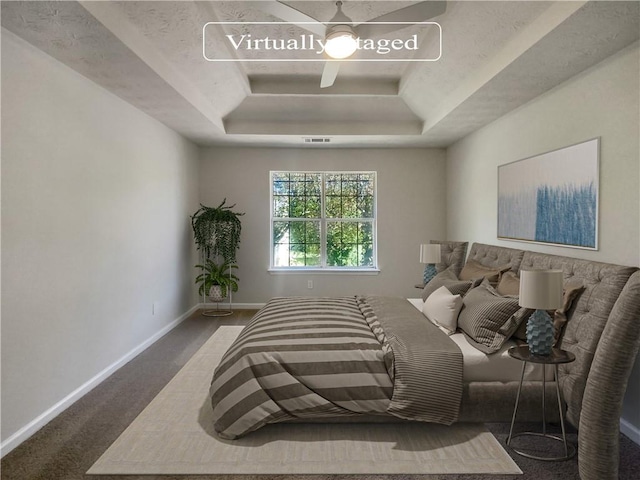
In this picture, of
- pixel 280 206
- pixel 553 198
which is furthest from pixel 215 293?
pixel 553 198

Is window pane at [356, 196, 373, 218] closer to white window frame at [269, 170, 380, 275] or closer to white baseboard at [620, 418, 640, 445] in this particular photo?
white window frame at [269, 170, 380, 275]

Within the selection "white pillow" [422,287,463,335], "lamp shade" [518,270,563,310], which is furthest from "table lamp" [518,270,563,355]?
"white pillow" [422,287,463,335]

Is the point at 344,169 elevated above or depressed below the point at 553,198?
above

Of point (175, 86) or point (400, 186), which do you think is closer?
point (175, 86)

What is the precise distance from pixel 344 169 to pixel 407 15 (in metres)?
4.08

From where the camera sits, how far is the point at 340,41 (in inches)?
93.7

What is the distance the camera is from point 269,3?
2.09 meters

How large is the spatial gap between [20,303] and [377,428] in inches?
87.6

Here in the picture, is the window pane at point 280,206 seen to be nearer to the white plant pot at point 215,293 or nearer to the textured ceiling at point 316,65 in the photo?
the textured ceiling at point 316,65

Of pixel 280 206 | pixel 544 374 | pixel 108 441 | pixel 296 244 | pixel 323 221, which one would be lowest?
pixel 108 441

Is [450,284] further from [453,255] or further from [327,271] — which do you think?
[327,271]

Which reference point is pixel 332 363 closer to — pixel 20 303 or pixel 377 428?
pixel 377 428

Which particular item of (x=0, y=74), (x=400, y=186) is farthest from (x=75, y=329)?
(x=400, y=186)

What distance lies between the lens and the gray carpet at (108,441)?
7.09 feet
